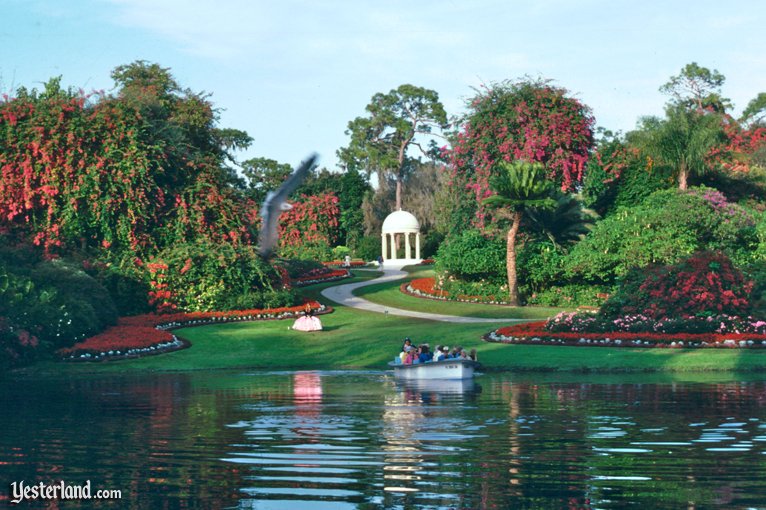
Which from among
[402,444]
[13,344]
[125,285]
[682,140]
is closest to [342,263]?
[682,140]

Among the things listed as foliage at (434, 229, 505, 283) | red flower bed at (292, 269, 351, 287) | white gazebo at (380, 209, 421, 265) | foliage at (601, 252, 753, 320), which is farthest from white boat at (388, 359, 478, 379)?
white gazebo at (380, 209, 421, 265)

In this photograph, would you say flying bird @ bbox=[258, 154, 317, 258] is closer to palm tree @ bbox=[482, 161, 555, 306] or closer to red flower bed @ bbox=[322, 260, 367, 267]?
palm tree @ bbox=[482, 161, 555, 306]

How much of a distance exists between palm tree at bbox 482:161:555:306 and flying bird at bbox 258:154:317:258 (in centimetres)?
2809

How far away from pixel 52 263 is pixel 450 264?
20792 mm

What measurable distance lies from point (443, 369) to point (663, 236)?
22.2 m

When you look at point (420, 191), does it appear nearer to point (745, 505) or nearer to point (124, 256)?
point (124, 256)

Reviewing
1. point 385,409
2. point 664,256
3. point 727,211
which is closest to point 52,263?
point 385,409

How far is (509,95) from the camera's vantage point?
187 ft

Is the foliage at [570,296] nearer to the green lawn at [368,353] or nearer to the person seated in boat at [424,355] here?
the green lawn at [368,353]

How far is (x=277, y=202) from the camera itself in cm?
1919

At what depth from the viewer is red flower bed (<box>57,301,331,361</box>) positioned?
35.6 metres

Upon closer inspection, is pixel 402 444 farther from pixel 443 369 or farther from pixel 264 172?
pixel 264 172

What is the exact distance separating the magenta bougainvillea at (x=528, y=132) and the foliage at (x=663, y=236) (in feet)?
18.2

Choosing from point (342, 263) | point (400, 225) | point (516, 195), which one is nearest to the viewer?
point (516, 195)
